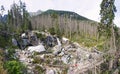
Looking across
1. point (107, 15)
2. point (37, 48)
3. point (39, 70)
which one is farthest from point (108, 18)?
point (37, 48)

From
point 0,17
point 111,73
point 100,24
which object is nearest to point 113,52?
point 111,73

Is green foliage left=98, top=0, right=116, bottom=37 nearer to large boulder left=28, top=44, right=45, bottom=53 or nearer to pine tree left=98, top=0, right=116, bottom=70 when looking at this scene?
pine tree left=98, top=0, right=116, bottom=70

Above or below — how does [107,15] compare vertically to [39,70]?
above

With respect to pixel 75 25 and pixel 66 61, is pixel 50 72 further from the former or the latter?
pixel 75 25

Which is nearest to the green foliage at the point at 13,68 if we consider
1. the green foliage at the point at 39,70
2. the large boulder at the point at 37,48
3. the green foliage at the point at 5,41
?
the green foliage at the point at 39,70

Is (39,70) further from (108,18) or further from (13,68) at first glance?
(108,18)

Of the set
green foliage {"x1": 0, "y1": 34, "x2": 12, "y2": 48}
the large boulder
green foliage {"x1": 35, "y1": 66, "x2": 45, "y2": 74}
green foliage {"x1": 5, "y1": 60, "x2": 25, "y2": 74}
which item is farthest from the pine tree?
green foliage {"x1": 0, "y1": 34, "x2": 12, "y2": 48}

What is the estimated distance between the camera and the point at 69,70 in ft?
233

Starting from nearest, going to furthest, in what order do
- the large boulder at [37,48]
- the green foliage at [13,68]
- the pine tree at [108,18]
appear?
the green foliage at [13,68] → the pine tree at [108,18] → the large boulder at [37,48]

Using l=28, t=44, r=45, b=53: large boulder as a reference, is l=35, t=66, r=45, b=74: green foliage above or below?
below

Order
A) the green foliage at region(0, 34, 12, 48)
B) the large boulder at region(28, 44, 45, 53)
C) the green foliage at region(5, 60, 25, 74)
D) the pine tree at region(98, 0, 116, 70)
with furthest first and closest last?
the large boulder at region(28, 44, 45, 53), the green foliage at region(0, 34, 12, 48), the pine tree at region(98, 0, 116, 70), the green foliage at region(5, 60, 25, 74)

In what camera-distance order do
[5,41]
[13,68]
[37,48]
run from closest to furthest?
[13,68] < [5,41] < [37,48]

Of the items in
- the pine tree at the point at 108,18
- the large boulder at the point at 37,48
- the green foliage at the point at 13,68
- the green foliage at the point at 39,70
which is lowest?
the green foliage at the point at 39,70

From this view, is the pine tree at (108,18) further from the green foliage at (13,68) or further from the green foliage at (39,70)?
the green foliage at (13,68)
